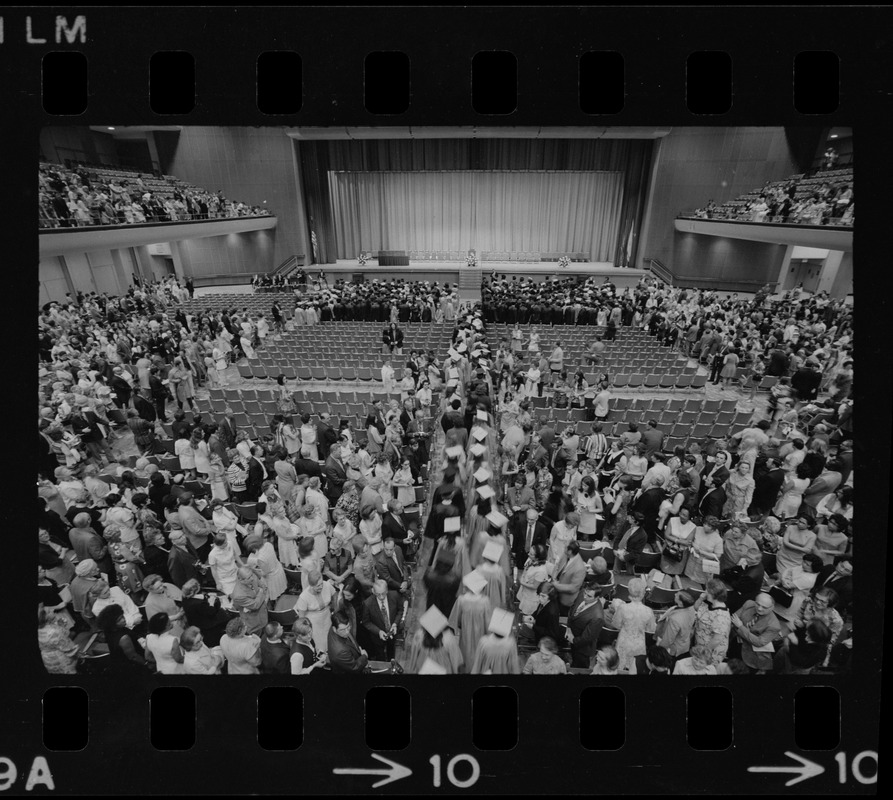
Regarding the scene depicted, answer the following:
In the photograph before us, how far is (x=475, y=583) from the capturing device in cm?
371

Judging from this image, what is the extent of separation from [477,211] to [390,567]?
2683cm

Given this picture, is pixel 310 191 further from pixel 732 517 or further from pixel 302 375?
pixel 732 517

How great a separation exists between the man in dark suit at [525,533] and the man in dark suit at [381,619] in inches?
55.8

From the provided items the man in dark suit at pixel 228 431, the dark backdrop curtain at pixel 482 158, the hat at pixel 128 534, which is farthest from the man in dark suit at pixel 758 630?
the dark backdrop curtain at pixel 482 158

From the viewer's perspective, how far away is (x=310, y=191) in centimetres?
2539

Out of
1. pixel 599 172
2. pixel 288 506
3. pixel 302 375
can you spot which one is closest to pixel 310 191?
pixel 599 172

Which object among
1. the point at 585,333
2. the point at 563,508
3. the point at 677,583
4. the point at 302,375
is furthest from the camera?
the point at 585,333

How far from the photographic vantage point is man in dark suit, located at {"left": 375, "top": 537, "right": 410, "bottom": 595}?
4288mm

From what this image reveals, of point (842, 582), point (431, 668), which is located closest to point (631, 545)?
point (842, 582)

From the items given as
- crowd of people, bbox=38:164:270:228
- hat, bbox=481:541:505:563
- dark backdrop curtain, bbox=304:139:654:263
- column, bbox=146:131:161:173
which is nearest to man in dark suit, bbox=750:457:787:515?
hat, bbox=481:541:505:563

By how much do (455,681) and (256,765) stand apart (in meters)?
1.45

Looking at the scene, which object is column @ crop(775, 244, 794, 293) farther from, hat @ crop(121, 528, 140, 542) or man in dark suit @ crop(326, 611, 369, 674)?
hat @ crop(121, 528, 140, 542)

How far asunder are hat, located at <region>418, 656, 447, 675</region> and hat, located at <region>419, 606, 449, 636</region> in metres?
0.20

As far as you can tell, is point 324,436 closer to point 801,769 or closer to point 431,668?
point 431,668
